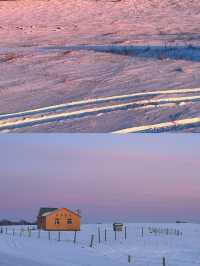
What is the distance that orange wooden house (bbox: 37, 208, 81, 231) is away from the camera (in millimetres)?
33969

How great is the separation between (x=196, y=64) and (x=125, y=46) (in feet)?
1.96

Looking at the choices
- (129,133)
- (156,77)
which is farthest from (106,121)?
(156,77)

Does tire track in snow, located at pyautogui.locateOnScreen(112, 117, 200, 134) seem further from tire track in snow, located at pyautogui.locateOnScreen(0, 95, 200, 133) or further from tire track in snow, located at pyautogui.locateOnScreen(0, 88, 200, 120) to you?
tire track in snow, located at pyautogui.locateOnScreen(0, 88, 200, 120)

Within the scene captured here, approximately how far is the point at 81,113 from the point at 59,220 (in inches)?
1212

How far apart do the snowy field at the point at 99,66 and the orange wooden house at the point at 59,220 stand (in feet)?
92.4

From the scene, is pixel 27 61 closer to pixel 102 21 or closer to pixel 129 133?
pixel 102 21

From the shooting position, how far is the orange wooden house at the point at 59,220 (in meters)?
34.0

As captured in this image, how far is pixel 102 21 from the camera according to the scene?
5691mm

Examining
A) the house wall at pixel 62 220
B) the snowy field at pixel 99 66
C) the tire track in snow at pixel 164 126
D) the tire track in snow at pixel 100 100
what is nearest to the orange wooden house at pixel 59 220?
the house wall at pixel 62 220

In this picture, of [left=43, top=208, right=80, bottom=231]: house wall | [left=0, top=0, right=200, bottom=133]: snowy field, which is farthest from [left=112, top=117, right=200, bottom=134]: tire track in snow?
[left=43, top=208, right=80, bottom=231]: house wall

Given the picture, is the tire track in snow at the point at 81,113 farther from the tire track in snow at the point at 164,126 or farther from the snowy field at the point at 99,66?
the tire track in snow at the point at 164,126

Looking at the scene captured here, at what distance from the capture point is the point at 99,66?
5.40 m

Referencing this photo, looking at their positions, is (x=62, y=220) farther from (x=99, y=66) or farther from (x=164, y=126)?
(x=164, y=126)

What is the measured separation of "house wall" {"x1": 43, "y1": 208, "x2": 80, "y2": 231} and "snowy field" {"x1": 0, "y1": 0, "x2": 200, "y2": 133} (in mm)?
28120
